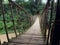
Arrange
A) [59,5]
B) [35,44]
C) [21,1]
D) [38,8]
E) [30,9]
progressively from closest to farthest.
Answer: [59,5] < [35,44] < [21,1] < [30,9] < [38,8]

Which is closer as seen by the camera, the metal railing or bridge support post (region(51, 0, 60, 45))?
bridge support post (region(51, 0, 60, 45))

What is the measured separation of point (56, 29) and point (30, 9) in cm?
1731

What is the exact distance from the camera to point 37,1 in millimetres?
22250

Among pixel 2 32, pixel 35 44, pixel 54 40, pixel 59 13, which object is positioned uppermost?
pixel 59 13

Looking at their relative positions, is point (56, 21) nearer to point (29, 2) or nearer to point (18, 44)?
point (18, 44)

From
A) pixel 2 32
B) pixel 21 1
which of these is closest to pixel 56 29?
pixel 2 32

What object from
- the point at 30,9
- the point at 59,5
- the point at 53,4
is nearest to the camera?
the point at 59,5

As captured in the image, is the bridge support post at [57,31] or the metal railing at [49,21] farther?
the metal railing at [49,21]

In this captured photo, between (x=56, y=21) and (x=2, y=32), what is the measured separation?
8.34m

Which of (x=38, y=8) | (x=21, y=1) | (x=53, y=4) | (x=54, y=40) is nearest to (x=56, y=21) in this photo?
(x=54, y=40)

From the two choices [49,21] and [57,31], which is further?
[49,21]

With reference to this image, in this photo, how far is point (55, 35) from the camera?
211cm

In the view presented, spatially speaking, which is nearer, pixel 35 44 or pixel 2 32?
pixel 35 44

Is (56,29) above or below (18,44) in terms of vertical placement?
above
